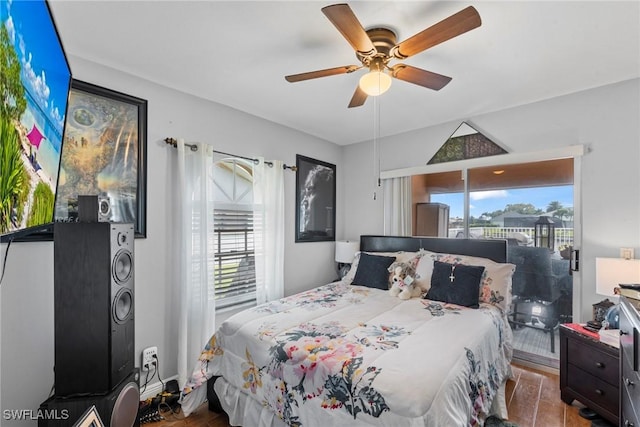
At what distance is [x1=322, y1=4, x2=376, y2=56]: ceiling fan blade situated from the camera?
1302mm

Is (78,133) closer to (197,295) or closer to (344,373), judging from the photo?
(197,295)

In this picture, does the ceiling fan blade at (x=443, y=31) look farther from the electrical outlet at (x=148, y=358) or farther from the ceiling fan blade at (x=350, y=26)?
the electrical outlet at (x=148, y=358)

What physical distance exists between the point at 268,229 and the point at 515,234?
2524 millimetres

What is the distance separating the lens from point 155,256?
236 cm

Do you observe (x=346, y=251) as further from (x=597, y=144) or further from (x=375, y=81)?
(x=597, y=144)

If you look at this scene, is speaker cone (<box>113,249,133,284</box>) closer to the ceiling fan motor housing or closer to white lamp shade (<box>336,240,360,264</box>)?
the ceiling fan motor housing

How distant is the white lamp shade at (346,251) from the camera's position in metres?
3.78

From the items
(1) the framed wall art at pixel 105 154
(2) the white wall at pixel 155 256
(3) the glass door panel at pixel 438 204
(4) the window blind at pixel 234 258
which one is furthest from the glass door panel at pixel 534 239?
(1) the framed wall art at pixel 105 154

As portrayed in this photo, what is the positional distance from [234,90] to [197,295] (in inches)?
72.0

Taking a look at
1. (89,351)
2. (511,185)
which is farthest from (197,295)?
(511,185)

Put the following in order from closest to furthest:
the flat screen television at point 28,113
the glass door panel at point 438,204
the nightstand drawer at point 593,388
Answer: the flat screen television at point 28,113 → the nightstand drawer at point 593,388 → the glass door panel at point 438,204

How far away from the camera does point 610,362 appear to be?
194 centimetres

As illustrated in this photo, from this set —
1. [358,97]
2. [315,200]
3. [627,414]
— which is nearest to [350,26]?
[358,97]

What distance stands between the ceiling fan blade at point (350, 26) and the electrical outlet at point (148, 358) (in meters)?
2.59
